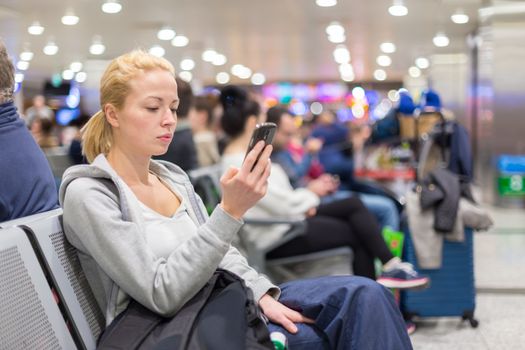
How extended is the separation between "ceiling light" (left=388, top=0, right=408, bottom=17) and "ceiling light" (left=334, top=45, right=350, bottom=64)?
5.85 meters

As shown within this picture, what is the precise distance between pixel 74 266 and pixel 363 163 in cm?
657

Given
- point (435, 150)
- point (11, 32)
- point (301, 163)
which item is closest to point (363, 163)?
point (301, 163)

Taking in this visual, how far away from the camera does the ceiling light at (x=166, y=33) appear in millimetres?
7802

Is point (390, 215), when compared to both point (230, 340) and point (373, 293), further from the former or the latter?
point (230, 340)

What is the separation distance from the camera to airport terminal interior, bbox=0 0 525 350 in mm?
3900

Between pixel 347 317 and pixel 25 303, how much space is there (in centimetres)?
82

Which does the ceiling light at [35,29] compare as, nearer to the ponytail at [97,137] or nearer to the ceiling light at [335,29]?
the ceiling light at [335,29]

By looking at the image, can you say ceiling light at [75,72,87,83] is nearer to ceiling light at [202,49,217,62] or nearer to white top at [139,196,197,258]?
ceiling light at [202,49,217,62]

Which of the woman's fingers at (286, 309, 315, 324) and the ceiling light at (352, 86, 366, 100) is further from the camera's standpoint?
Result: the ceiling light at (352, 86, 366, 100)

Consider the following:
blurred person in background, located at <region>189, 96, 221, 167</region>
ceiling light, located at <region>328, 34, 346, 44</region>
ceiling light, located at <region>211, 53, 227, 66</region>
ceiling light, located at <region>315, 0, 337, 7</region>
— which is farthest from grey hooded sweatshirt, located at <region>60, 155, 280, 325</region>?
ceiling light, located at <region>211, 53, 227, 66</region>

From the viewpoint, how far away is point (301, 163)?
647 cm

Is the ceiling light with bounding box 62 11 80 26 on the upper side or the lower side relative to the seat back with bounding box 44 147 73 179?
upper

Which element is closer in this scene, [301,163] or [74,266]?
[74,266]

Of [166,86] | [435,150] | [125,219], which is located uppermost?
[166,86]
